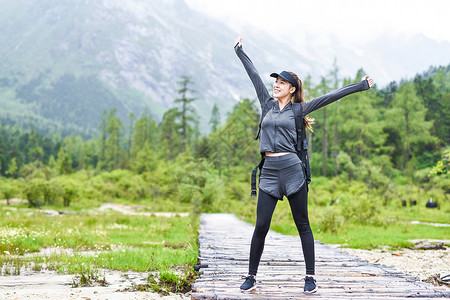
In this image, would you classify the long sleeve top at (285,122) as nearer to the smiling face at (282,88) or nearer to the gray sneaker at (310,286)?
the smiling face at (282,88)

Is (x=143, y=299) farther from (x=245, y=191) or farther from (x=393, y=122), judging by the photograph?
(x=393, y=122)

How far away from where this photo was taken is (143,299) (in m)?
4.63

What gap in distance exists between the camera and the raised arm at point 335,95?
163 inches

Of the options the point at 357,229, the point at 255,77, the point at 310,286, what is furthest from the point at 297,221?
the point at 357,229

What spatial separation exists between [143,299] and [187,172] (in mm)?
24871

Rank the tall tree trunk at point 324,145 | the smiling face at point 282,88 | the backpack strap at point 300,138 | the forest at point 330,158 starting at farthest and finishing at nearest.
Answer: the tall tree trunk at point 324,145 → the forest at point 330,158 → the smiling face at point 282,88 → the backpack strap at point 300,138

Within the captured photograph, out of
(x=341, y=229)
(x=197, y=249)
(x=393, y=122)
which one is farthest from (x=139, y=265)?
(x=393, y=122)

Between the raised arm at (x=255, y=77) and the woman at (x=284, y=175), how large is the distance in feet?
0.78

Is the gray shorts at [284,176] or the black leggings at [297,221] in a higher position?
the gray shorts at [284,176]

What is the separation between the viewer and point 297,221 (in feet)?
13.5

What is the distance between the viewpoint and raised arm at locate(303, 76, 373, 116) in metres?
4.13

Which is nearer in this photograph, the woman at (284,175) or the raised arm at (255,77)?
the woman at (284,175)

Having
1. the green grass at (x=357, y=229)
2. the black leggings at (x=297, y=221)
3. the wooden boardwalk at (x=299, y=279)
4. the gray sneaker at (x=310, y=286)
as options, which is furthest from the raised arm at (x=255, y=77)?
the green grass at (x=357, y=229)

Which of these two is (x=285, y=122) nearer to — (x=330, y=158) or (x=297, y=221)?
(x=297, y=221)
